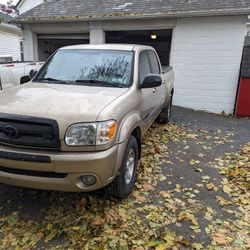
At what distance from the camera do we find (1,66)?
683cm

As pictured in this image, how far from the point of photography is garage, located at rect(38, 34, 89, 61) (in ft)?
38.2

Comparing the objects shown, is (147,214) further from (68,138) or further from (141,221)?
(68,138)

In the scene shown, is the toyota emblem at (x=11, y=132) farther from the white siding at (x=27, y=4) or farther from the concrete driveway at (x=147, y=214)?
the white siding at (x=27, y=4)

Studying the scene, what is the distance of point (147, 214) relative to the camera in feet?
11.1

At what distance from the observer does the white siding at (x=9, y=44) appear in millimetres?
21073

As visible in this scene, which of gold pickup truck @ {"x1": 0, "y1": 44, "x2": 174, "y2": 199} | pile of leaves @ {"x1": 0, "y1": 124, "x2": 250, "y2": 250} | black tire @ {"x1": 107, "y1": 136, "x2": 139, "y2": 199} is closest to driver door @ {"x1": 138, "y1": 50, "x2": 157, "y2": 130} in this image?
gold pickup truck @ {"x1": 0, "y1": 44, "x2": 174, "y2": 199}

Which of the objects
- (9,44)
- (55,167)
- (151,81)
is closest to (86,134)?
(55,167)

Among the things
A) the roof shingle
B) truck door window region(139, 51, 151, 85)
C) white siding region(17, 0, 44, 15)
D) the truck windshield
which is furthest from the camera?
white siding region(17, 0, 44, 15)

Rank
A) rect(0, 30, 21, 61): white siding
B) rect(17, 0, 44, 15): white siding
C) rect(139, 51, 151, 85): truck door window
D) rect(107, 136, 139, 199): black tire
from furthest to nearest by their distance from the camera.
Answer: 1. rect(17, 0, 44, 15): white siding
2. rect(0, 30, 21, 61): white siding
3. rect(139, 51, 151, 85): truck door window
4. rect(107, 136, 139, 199): black tire

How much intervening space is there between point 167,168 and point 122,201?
1324 mm

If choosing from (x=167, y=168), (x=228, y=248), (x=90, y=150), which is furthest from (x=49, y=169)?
(x=167, y=168)

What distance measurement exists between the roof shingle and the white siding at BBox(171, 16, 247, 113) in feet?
1.13

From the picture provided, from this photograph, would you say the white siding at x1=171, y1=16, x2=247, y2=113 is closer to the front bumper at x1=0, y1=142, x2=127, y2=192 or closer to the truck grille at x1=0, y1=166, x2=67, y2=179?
the front bumper at x1=0, y1=142, x2=127, y2=192

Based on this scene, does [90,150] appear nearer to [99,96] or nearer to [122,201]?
[99,96]
